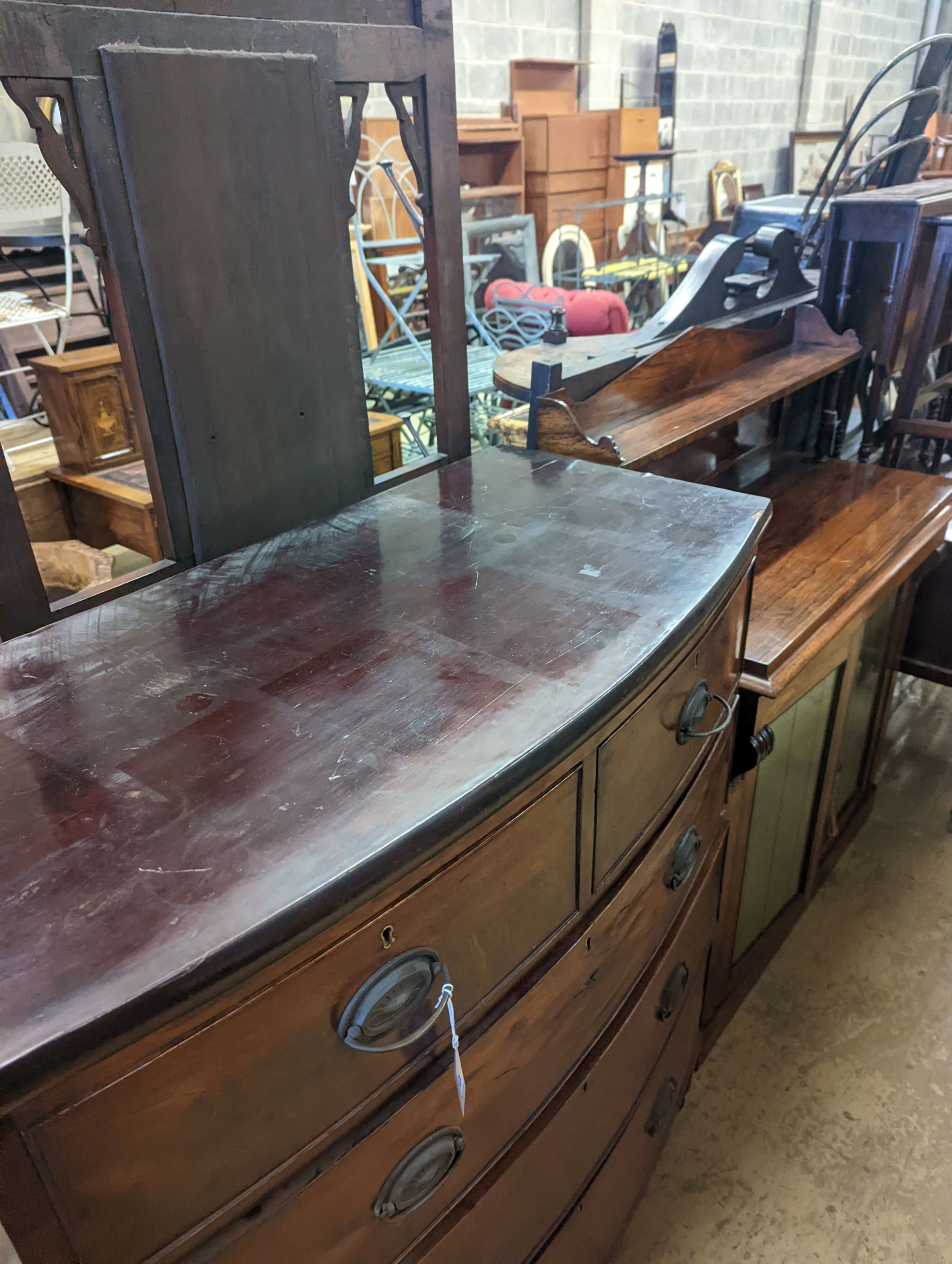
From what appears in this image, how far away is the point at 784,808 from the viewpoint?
1.65 meters

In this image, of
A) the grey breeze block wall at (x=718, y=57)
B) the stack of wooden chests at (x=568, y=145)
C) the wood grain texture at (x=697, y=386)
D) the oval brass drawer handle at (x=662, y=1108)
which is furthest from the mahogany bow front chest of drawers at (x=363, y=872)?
the stack of wooden chests at (x=568, y=145)

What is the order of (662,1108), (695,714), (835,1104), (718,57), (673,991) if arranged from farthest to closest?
(718,57), (835,1104), (662,1108), (673,991), (695,714)

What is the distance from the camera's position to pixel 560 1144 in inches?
38.4

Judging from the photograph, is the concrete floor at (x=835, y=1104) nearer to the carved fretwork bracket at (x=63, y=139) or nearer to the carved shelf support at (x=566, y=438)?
the carved shelf support at (x=566, y=438)

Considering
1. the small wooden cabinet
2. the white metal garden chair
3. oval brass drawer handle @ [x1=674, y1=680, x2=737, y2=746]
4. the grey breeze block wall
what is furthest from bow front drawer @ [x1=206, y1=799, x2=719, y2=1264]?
the grey breeze block wall

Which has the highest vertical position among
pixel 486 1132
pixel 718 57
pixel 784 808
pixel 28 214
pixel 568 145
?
pixel 718 57

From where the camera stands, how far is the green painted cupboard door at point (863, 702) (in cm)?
182

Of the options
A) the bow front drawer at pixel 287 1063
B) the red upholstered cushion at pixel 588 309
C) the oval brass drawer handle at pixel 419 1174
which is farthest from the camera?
the red upholstered cushion at pixel 588 309

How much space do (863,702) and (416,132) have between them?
57.9 inches

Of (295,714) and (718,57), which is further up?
(718,57)

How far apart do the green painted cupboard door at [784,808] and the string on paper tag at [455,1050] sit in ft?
2.89

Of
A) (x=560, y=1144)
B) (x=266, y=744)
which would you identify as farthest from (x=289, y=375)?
(x=560, y=1144)

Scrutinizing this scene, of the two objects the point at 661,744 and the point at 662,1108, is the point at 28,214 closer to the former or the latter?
the point at 661,744

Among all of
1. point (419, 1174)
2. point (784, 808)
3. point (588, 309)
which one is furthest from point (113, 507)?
point (588, 309)
